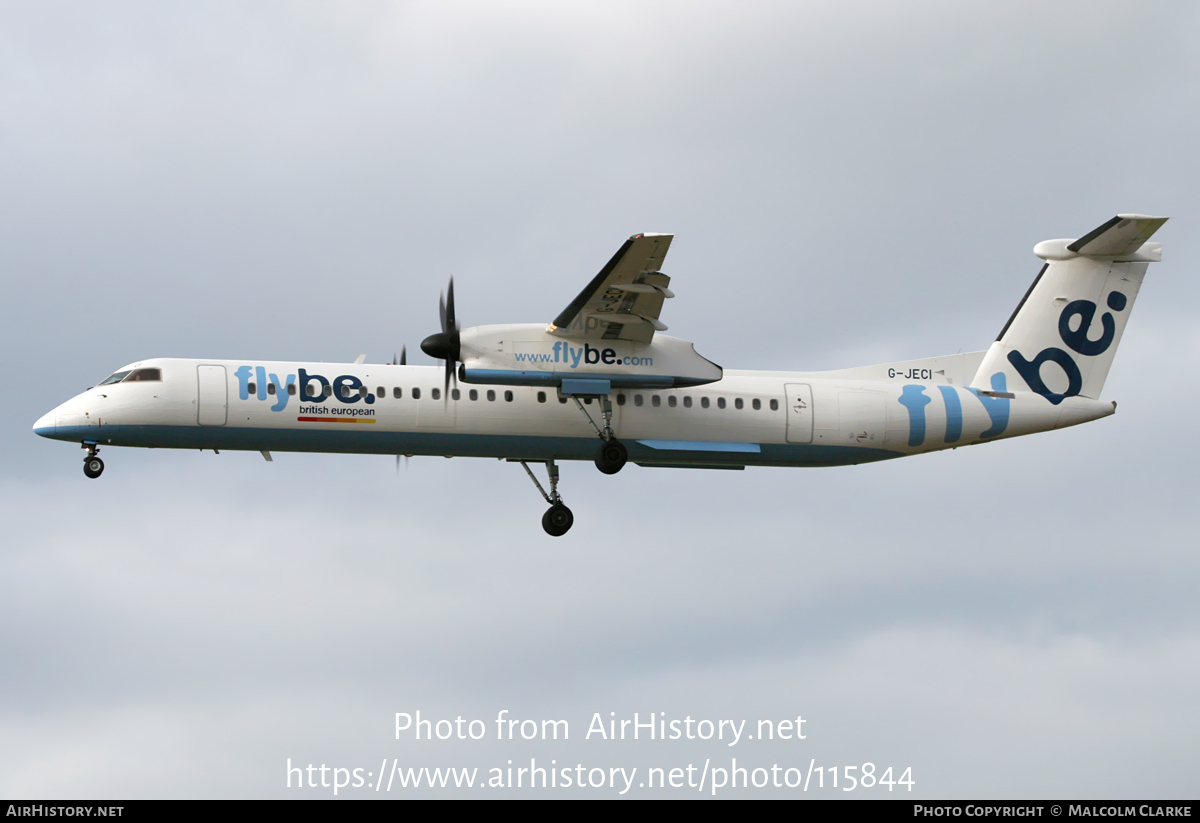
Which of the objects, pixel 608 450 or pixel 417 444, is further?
pixel 608 450

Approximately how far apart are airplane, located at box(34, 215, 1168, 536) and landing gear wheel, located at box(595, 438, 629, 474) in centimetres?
5

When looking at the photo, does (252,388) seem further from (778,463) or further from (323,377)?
(778,463)

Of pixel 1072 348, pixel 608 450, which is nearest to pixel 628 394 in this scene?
pixel 608 450

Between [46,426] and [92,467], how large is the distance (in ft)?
3.82

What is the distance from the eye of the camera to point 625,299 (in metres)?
25.5

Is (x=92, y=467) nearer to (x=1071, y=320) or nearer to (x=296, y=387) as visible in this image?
(x=296, y=387)

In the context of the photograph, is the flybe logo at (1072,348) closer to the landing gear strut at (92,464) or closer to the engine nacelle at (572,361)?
the engine nacelle at (572,361)

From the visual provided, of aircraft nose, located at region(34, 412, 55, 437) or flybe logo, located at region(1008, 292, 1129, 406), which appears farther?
flybe logo, located at region(1008, 292, 1129, 406)

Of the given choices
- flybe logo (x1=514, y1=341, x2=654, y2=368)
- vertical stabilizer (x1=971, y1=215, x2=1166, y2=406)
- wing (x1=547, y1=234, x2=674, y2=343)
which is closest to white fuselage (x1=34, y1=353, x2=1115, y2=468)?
vertical stabilizer (x1=971, y1=215, x2=1166, y2=406)

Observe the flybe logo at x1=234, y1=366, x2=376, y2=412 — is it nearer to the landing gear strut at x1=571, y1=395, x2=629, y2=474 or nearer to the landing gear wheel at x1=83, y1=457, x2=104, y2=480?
the landing gear wheel at x1=83, y1=457, x2=104, y2=480

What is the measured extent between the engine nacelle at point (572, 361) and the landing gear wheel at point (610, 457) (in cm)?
126

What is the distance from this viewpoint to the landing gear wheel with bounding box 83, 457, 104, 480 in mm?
26281

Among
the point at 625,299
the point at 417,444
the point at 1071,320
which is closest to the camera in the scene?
the point at 625,299

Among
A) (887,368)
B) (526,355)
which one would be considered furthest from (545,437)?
(887,368)
